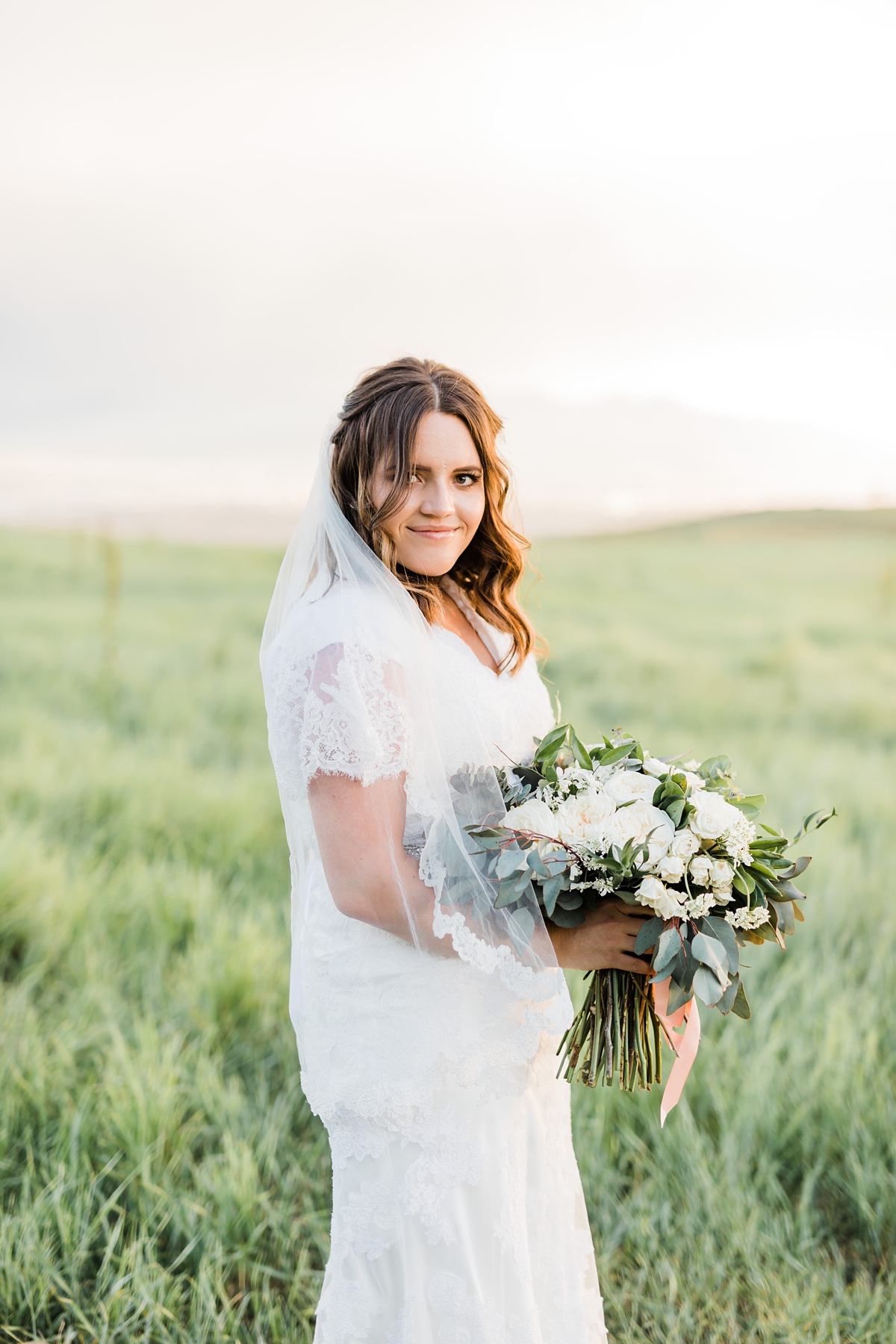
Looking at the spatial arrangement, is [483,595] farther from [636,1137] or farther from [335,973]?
[636,1137]

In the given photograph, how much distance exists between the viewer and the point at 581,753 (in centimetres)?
190

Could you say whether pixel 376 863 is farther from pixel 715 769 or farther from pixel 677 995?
pixel 715 769

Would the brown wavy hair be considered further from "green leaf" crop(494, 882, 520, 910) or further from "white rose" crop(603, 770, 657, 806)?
"green leaf" crop(494, 882, 520, 910)

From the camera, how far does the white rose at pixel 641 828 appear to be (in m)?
1.61

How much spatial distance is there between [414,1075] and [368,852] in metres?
0.49

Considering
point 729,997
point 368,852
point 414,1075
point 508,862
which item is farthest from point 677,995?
point 368,852

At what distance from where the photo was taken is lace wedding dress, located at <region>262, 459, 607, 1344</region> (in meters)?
1.67

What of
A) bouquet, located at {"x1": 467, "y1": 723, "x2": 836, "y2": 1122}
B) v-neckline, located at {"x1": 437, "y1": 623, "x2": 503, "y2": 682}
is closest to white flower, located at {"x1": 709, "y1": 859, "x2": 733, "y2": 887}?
bouquet, located at {"x1": 467, "y1": 723, "x2": 836, "y2": 1122}

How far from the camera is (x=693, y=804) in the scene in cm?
170

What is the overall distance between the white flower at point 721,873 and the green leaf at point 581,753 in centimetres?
35

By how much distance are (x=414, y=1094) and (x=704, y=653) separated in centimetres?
1029

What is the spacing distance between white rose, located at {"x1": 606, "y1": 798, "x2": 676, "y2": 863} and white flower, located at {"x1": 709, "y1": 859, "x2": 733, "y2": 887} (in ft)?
0.31

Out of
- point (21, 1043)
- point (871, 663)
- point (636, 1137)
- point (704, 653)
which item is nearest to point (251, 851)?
point (21, 1043)

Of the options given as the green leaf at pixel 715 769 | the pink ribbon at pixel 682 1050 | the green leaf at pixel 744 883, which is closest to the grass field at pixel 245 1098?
the pink ribbon at pixel 682 1050
